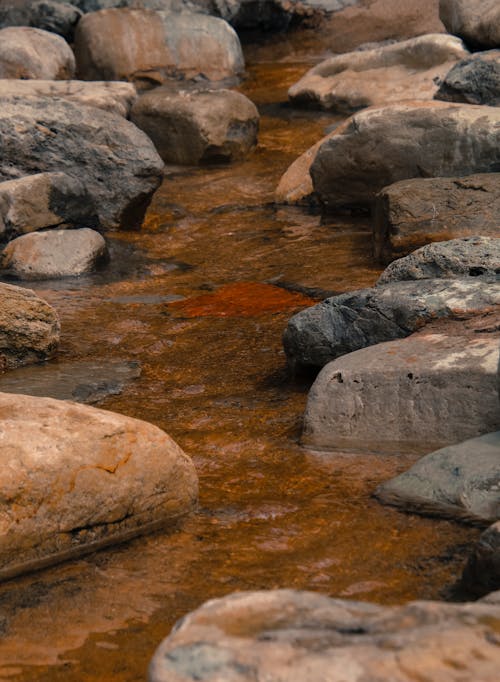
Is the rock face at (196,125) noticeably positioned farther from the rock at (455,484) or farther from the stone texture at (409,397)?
the rock at (455,484)

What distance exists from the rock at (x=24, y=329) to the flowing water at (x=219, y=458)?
4.7 inches

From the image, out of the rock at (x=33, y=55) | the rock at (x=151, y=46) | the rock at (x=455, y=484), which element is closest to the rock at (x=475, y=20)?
the rock at (x=151, y=46)

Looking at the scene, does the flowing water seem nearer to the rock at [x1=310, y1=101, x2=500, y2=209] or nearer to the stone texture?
the stone texture

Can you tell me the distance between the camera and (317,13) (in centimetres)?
1752

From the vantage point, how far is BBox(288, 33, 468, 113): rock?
11117 mm

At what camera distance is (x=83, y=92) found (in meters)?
9.80

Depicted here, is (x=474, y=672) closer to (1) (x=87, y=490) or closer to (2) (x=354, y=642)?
(2) (x=354, y=642)

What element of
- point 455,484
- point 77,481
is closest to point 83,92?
point 77,481

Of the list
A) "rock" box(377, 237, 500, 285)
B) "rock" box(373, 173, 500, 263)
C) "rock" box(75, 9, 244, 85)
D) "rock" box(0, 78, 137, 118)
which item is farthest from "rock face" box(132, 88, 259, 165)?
"rock" box(377, 237, 500, 285)

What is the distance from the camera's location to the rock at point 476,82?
8688mm

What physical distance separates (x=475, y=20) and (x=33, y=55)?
5103 mm

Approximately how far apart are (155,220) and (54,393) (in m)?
3.78

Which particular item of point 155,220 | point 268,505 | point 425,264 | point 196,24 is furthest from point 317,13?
point 268,505

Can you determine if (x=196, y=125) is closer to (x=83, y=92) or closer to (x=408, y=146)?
(x=83, y=92)
